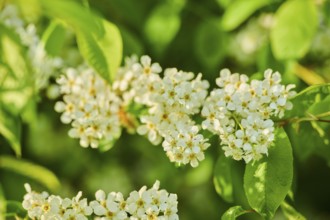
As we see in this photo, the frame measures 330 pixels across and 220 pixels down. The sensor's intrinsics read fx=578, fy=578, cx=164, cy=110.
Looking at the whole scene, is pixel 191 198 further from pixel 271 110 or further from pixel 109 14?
pixel 271 110

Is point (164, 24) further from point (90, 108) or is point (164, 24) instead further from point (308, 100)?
point (308, 100)

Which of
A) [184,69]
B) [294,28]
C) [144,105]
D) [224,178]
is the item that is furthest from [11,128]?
[184,69]

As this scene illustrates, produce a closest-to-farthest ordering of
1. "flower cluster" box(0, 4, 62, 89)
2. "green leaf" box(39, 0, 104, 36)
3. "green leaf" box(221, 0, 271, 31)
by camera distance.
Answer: "green leaf" box(39, 0, 104, 36), "flower cluster" box(0, 4, 62, 89), "green leaf" box(221, 0, 271, 31)

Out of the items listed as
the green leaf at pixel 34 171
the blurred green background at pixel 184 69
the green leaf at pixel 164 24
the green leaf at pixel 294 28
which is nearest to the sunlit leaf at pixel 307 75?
the blurred green background at pixel 184 69

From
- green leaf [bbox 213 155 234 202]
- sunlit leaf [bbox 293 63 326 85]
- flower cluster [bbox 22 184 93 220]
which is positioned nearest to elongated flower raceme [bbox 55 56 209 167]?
green leaf [bbox 213 155 234 202]

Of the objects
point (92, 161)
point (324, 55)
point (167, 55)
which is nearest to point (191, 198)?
point (92, 161)

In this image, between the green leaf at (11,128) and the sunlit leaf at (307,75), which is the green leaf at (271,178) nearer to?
the green leaf at (11,128)

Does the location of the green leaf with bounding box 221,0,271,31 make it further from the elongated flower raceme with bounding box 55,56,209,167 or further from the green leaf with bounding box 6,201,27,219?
the green leaf with bounding box 6,201,27,219
